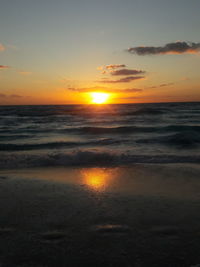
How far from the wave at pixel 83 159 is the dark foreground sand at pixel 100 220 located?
1.65 metres

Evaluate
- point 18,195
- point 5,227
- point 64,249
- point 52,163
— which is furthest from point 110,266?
point 52,163

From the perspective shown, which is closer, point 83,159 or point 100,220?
point 100,220

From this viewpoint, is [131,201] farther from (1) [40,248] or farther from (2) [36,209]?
(1) [40,248]

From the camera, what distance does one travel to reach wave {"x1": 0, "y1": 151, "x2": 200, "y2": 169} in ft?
25.3

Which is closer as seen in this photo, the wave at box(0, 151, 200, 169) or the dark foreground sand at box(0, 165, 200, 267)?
the dark foreground sand at box(0, 165, 200, 267)

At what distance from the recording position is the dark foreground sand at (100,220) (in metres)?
2.71

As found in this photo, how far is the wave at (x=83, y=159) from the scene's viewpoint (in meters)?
7.73

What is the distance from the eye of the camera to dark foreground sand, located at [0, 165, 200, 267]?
2707 millimetres

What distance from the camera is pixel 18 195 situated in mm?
4711

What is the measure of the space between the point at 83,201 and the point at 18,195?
1327 millimetres

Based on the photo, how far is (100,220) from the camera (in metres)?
3.61

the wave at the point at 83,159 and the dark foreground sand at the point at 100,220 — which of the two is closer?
the dark foreground sand at the point at 100,220

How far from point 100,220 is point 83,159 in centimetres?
480

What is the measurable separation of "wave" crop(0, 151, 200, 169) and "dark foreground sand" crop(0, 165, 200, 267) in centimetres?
165
